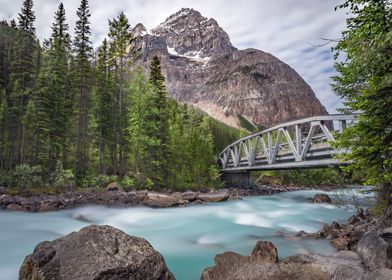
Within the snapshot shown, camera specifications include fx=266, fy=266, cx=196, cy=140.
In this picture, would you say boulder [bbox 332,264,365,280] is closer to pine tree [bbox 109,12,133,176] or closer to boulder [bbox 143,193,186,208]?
boulder [bbox 143,193,186,208]

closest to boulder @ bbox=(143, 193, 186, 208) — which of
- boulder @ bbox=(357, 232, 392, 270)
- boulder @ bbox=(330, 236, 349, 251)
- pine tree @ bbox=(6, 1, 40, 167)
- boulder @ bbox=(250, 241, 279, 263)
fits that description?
boulder @ bbox=(330, 236, 349, 251)

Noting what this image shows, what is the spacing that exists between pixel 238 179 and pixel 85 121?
25799 mm

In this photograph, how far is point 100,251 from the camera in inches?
211

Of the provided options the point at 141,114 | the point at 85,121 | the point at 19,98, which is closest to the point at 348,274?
the point at 141,114

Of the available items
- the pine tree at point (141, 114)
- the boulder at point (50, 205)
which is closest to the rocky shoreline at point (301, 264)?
the boulder at point (50, 205)

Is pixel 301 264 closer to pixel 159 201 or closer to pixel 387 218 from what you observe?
pixel 387 218

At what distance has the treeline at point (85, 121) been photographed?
29312 mm

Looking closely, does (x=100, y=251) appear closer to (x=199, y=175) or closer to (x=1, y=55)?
(x=199, y=175)

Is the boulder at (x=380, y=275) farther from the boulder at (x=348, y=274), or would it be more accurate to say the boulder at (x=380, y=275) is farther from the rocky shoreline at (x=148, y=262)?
the boulder at (x=348, y=274)

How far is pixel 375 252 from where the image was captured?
6387mm

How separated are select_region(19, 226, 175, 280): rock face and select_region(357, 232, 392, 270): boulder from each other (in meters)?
4.78

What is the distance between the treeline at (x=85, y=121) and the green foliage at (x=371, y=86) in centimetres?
2250

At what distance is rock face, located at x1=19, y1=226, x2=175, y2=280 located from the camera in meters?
4.99

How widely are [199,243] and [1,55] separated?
53.2 metres
